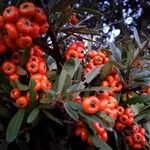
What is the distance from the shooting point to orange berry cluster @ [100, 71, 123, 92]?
1.73 m

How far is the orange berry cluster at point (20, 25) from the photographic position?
A: 4.85 feet

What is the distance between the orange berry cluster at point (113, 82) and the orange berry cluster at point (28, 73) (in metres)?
0.28

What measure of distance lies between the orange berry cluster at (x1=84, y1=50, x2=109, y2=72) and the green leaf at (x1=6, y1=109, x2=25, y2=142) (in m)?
0.42

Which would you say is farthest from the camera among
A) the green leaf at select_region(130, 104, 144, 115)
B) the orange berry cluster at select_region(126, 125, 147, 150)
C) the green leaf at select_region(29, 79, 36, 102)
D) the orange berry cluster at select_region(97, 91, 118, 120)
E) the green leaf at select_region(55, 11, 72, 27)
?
the green leaf at select_region(130, 104, 144, 115)

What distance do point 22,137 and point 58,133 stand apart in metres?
0.16

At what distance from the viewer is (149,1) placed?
25.7 feet

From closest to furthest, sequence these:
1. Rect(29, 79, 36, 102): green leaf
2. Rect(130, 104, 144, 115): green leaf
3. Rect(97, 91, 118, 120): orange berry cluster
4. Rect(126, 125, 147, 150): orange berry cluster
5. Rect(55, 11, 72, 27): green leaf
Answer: Rect(29, 79, 36, 102): green leaf
Rect(97, 91, 118, 120): orange berry cluster
Rect(55, 11, 72, 27): green leaf
Rect(126, 125, 147, 150): orange berry cluster
Rect(130, 104, 144, 115): green leaf

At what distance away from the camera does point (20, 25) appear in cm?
148

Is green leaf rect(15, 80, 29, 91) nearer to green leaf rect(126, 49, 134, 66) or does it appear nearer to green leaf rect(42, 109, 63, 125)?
green leaf rect(42, 109, 63, 125)

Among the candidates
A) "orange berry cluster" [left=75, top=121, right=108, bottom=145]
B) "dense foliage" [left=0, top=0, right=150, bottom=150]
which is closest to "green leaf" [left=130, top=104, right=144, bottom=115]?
"dense foliage" [left=0, top=0, right=150, bottom=150]

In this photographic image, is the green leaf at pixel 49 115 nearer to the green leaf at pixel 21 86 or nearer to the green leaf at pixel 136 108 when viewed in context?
the green leaf at pixel 21 86

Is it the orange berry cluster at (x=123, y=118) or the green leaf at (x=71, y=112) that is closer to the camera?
the green leaf at (x=71, y=112)

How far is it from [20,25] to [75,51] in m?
0.34

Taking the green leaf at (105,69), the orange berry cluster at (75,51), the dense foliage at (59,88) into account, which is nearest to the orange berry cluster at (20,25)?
the dense foliage at (59,88)
